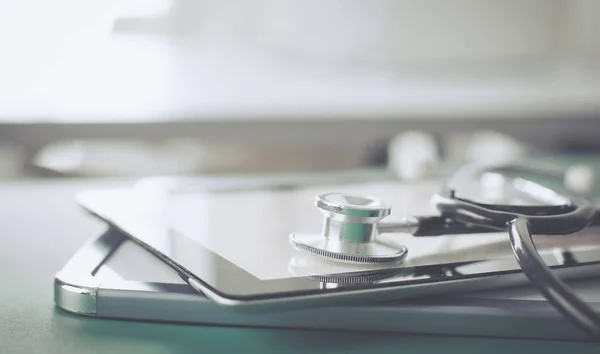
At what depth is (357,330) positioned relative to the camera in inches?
10.4

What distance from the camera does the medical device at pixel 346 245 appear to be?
0.25m

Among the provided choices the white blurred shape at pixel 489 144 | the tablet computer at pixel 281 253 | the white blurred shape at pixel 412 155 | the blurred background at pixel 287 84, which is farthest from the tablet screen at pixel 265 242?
the white blurred shape at pixel 489 144

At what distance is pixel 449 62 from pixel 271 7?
14.7 inches

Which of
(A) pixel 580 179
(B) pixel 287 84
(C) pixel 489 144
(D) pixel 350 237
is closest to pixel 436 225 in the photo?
(D) pixel 350 237

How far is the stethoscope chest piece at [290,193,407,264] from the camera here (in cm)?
28

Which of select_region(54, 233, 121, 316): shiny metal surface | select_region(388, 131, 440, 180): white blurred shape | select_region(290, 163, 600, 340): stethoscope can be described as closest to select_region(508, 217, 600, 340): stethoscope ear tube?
select_region(290, 163, 600, 340): stethoscope

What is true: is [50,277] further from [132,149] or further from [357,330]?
[132,149]

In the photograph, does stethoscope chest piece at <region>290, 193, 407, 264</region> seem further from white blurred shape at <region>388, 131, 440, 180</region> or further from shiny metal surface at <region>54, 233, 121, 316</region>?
white blurred shape at <region>388, 131, 440, 180</region>

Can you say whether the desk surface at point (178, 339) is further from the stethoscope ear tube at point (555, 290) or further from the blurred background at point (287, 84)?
the blurred background at point (287, 84)

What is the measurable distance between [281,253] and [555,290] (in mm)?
128

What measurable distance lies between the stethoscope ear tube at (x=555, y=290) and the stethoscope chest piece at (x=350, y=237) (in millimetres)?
57

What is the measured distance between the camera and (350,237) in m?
0.29

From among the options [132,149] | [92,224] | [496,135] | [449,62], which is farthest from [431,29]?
[92,224]

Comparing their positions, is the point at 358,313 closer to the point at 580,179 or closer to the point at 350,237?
the point at 350,237
